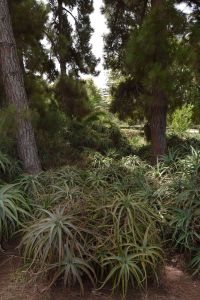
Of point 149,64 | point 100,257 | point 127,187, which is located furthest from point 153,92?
point 100,257

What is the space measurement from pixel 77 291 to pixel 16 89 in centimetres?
330

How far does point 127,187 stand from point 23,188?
4.31 feet

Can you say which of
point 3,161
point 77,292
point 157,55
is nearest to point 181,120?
point 157,55

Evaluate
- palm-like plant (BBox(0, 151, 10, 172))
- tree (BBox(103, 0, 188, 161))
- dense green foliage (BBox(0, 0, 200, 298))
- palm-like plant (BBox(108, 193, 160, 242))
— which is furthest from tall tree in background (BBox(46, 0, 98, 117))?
palm-like plant (BBox(108, 193, 160, 242))

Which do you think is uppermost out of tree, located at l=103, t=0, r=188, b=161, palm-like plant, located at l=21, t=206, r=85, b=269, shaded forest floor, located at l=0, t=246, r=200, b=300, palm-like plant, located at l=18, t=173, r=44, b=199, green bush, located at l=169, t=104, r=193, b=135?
tree, located at l=103, t=0, r=188, b=161

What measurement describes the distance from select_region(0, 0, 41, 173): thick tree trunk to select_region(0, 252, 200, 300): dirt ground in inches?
89.7

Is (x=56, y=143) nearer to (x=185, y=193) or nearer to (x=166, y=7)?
(x=166, y=7)

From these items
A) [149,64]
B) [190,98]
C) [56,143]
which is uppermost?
[149,64]

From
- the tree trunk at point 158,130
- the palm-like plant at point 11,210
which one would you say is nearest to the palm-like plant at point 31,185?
the palm-like plant at point 11,210

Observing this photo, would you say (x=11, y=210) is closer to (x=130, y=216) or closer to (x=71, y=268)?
(x=71, y=268)

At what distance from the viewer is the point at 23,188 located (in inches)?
196

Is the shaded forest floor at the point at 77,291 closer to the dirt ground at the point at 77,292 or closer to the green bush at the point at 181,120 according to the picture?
the dirt ground at the point at 77,292

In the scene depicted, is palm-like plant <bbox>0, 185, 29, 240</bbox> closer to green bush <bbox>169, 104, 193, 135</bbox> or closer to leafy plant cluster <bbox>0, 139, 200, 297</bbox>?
leafy plant cluster <bbox>0, 139, 200, 297</bbox>

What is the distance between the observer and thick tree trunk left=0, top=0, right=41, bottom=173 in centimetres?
555
